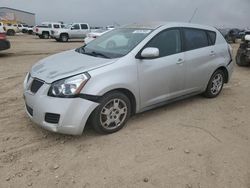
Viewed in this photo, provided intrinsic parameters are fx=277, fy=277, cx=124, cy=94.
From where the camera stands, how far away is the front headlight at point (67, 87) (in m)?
3.60

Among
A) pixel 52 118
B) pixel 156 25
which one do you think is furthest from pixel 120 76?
pixel 156 25

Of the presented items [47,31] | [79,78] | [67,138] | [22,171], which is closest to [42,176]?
[22,171]

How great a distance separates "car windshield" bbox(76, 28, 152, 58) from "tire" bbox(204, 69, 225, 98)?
6.43ft

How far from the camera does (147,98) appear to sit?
4.44m

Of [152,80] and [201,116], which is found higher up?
[152,80]

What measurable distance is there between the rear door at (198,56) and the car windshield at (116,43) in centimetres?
94

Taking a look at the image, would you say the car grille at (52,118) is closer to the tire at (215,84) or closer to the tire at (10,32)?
the tire at (215,84)

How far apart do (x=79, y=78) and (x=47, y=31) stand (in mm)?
31010

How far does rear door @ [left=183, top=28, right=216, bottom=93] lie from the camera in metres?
5.07

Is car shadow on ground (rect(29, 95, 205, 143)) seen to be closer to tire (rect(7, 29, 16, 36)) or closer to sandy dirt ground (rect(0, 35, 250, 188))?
sandy dirt ground (rect(0, 35, 250, 188))

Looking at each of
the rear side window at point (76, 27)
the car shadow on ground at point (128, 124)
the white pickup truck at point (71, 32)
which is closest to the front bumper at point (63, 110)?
the car shadow on ground at point (128, 124)

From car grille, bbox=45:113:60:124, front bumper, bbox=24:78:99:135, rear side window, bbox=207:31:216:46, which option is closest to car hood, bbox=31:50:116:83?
front bumper, bbox=24:78:99:135

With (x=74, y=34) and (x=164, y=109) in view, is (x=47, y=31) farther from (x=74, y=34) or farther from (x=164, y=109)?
(x=164, y=109)

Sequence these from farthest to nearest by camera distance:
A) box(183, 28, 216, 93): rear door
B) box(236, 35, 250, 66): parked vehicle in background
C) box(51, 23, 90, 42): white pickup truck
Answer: box(51, 23, 90, 42): white pickup truck < box(236, 35, 250, 66): parked vehicle in background < box(183, 28, 216, 93): rear door
